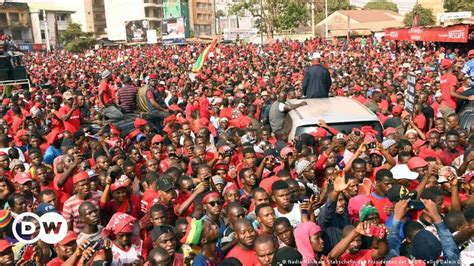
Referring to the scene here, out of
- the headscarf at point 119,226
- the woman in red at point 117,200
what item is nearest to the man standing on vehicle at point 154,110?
the woman in red at point 117,200

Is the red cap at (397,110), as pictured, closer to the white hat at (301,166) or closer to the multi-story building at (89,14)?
the white hat at (301,166)

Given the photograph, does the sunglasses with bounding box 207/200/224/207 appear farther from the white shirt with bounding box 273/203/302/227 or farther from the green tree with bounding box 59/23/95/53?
the green tree with bounding box 59/23/95/53

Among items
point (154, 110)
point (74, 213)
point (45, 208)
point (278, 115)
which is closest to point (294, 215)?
point (74, 213)

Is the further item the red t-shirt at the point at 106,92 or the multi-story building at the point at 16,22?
the multi-story building at the point at 16,22

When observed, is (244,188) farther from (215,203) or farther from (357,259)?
(357,259)

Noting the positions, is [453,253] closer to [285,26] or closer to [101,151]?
[101,151]

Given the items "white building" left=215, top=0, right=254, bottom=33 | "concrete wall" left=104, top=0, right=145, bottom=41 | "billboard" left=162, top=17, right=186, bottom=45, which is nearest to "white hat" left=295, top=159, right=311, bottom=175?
"billboard" left=162, top=17, right=186, bottom=45

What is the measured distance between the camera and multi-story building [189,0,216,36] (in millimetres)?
85188

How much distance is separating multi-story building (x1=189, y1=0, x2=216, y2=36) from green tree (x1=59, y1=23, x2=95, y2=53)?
2409cm

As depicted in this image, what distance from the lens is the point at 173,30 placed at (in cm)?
5978

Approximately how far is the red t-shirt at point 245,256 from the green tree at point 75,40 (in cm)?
5818

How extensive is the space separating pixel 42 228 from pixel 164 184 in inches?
59.1

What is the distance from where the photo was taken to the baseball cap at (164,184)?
4824mm

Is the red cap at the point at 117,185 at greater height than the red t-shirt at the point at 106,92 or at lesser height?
lesser
